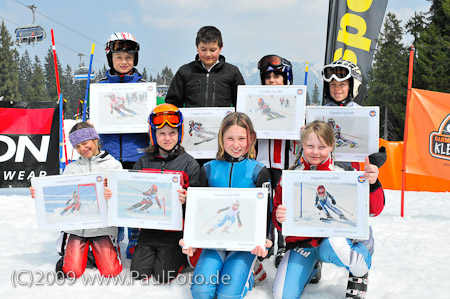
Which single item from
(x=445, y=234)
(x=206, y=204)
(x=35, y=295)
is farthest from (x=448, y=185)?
(x=35, y=295)

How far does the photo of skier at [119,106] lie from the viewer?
4.07m

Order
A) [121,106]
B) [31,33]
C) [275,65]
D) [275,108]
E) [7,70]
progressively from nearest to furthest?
1. [275,108]
2. [275,65]
3. [121,106]
4. [31,33]
5. [7,70]

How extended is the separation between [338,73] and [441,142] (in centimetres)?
385

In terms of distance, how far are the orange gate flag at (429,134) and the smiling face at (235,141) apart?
4443 mm

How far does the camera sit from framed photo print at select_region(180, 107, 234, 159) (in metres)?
3.99

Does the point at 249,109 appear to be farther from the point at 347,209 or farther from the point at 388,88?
the point at 388,88

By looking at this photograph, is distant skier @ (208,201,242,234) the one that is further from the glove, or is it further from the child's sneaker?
the glove

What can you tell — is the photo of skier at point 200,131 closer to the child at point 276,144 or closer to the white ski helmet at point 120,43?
the child at point 276,144

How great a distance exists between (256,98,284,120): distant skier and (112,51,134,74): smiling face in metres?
1.60

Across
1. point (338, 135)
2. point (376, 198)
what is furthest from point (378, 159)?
point (338, 135)

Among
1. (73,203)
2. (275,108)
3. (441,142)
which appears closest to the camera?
(73,203)

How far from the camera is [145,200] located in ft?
10.9

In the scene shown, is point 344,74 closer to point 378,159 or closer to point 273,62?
point 273,62

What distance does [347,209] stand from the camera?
9.56 ft
